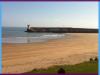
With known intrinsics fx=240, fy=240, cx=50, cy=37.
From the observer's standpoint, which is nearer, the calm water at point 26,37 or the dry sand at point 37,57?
the dry sand at point 37,57

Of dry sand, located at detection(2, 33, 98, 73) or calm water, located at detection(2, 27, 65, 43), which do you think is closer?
dry sand, located at detection(2, 33, 98, 73)

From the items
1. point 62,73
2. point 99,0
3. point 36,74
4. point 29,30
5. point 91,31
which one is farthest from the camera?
point 91,31

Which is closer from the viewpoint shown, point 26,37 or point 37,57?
point 37,57

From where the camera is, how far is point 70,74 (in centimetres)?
425

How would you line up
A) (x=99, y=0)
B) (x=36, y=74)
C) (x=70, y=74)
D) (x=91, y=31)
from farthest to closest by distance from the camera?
(x=91, y=31)
(x=36, y=74)
(x=70, y=74)
(x=99, y=0)

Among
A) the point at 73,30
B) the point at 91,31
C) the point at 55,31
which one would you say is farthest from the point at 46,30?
the point at 91,31

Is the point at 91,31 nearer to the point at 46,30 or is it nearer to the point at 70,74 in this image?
the point at 46,30

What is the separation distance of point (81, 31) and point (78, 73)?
40752 millimetres

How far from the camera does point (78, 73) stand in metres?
4.52

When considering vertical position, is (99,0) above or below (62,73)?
above

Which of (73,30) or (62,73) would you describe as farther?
(73,30)

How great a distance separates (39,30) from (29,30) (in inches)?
125

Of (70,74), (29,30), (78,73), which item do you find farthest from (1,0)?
(29,30)

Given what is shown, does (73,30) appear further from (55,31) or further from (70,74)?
(70,74)
